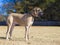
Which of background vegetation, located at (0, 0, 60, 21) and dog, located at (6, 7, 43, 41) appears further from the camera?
background vegetation, located at (0, 0, 60, 21)

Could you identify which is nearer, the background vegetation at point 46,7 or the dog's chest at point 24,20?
the dog's chest at point 24,20

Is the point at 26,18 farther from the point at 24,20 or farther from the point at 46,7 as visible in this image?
the point at 46,7

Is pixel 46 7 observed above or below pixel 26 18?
below

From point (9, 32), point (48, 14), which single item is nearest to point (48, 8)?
point (48, 14)

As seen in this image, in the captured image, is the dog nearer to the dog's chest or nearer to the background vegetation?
the dog's chest

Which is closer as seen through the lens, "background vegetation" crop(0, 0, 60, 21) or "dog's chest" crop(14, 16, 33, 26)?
"dog's chest" crop(14, 16, 33, 26)

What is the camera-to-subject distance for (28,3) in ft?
119

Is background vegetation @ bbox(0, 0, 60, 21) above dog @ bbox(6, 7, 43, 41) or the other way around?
the other way around

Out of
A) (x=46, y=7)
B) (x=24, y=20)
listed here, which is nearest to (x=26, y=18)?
(x=24, y=20)

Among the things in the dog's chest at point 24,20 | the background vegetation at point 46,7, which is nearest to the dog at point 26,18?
the dog's chest at point 24,20

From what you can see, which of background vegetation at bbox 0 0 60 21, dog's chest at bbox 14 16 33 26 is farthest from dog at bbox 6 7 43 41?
background vegetation at bbox 0 0 60 21

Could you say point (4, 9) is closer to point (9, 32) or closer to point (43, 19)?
point (43, 19)

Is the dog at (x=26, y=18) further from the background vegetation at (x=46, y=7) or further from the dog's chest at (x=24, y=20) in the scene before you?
the background vegetation at (x=46, y=7)

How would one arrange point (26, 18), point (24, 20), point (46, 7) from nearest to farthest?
point (26, 18) < point (24, 20) < point (46, 7)
